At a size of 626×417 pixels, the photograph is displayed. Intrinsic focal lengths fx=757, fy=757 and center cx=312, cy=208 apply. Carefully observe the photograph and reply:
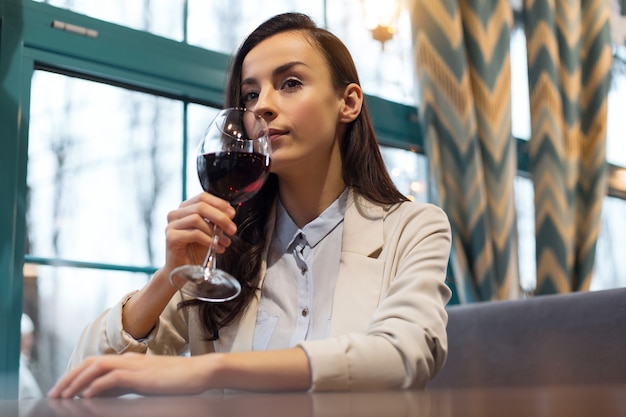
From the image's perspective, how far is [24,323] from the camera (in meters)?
2.04

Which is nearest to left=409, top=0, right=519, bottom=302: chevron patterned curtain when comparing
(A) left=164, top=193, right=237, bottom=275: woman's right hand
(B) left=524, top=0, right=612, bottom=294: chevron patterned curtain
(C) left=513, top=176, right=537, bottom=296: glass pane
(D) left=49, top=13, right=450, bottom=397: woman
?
(B) left=524, top=0, right=612, bottom=294: chevron patterned curtain

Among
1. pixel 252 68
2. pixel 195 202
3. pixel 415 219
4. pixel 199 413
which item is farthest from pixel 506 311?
pixel 199 413

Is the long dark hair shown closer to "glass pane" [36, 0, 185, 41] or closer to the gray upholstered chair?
the gray upholstered chair

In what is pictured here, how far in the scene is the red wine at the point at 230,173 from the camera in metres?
1.01

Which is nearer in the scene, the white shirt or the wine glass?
the wine glass

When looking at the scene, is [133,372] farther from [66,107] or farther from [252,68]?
[66,107]

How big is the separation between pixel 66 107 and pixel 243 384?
1547 mm

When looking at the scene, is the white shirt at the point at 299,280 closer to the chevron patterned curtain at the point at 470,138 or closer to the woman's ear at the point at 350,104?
the woman's ear at the point at 350,104

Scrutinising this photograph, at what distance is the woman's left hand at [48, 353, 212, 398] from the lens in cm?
79

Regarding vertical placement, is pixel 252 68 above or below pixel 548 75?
below

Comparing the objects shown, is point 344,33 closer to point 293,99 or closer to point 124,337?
point 293,99

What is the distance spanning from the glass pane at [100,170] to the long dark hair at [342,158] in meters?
0.81

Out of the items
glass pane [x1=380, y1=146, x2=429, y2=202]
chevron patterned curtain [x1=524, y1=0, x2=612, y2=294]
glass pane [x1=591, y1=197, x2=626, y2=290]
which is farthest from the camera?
glass pane [x1=591, y1=197, x2=626, y2=290]

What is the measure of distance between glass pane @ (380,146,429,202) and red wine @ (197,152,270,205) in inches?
81.7
